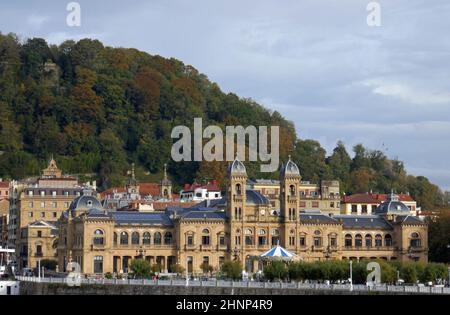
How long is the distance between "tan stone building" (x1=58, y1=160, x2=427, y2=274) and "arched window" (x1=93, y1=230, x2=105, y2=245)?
0.06m

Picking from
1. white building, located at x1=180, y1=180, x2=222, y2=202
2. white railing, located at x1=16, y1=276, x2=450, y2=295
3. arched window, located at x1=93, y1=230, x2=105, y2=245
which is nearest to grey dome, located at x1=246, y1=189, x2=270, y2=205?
arched window, located at x1=93, y1=230, x2=105, y2=245

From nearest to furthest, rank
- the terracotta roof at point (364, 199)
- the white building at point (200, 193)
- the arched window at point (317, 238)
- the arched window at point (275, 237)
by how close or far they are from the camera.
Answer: the arched window at point (275, 237)
the arched window at point (317, 238)
the white building at point (200, 193)
the terracotta roof at point (364, 199)

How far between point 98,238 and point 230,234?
11.4 meters

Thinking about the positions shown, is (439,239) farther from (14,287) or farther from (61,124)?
(61,124)

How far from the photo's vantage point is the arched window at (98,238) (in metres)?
137

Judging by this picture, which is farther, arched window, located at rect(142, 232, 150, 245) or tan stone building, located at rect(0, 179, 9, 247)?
tan stone building, located at rect(0, 179, 9, 247)

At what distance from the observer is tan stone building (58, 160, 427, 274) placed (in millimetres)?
137750

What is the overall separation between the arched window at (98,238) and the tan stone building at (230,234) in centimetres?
6

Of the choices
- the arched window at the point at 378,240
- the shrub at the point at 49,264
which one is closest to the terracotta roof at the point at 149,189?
the shrub at the point at 49,264

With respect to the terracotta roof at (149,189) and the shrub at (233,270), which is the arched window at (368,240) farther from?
the terracotta roof at (149,189)

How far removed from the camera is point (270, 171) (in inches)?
7367

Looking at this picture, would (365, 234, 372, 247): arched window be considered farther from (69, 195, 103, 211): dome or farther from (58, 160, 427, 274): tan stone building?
(69, 195, 103, 211): dome
